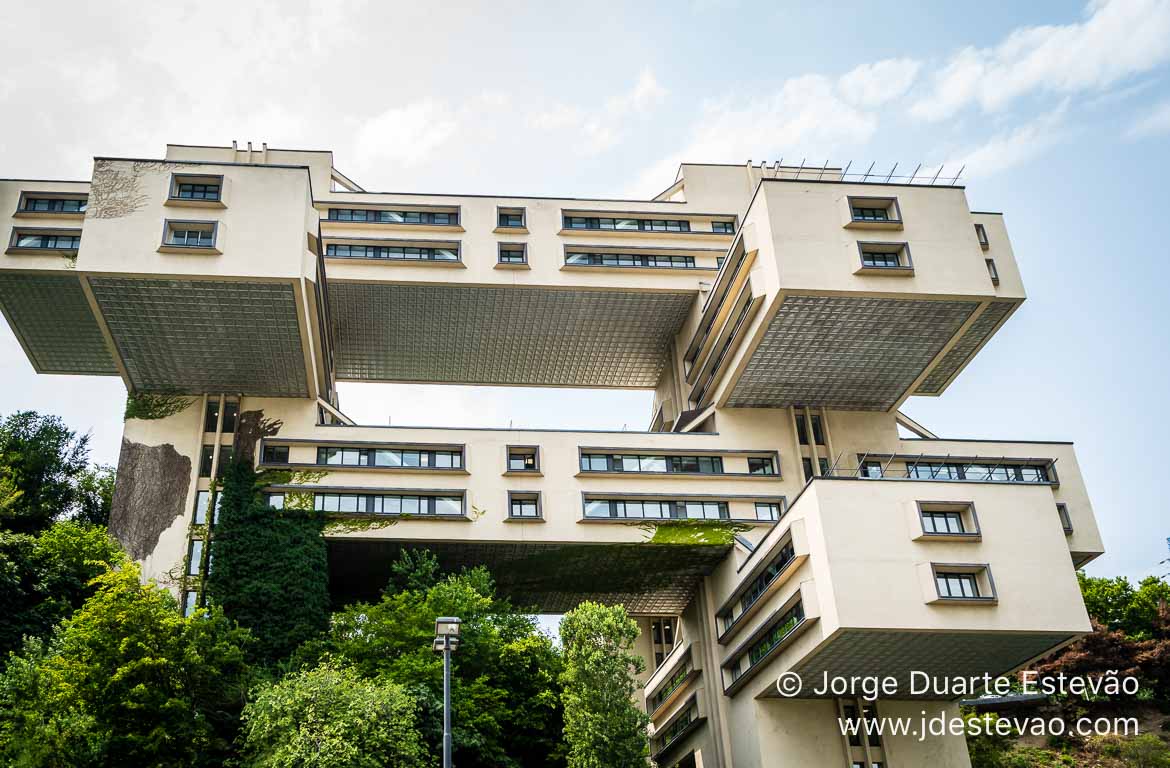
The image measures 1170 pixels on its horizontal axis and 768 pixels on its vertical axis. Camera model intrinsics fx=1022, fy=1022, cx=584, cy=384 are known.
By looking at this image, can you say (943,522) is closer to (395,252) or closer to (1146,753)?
→ (1146,753)

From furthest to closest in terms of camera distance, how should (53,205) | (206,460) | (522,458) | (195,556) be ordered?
1. (53,205)
2. (522,458)
3. (206,460)
4. (195,556)

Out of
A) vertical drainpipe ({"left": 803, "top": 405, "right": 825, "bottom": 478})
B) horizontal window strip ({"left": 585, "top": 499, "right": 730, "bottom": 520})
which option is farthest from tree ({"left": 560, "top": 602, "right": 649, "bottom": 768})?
vertical drainpipe ({"left": 803, "top": 405, "right": 825, "bottom": 478})

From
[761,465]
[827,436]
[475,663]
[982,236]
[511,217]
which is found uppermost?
[511,217]

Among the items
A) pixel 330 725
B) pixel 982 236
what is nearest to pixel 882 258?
pixel 982 236

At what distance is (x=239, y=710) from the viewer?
35.8 meters

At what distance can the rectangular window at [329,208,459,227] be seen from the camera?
54.4 metres

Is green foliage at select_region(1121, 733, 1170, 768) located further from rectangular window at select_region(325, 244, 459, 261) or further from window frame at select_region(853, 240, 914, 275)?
rectangular window at select_region(325, 244, 459, 261)

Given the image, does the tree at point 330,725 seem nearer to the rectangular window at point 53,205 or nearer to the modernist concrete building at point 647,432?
the modernist concrete building at point 647,432

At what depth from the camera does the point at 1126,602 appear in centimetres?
5641

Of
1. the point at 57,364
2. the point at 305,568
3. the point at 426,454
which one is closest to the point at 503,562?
the point at 426,454

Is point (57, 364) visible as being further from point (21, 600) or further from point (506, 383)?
point (506, 383)

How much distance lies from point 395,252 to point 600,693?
2755 cm

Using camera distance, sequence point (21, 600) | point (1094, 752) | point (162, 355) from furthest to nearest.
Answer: point (1094, 752) → point (162, 355) → point (21, 600)

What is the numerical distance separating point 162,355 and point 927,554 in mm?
32519
